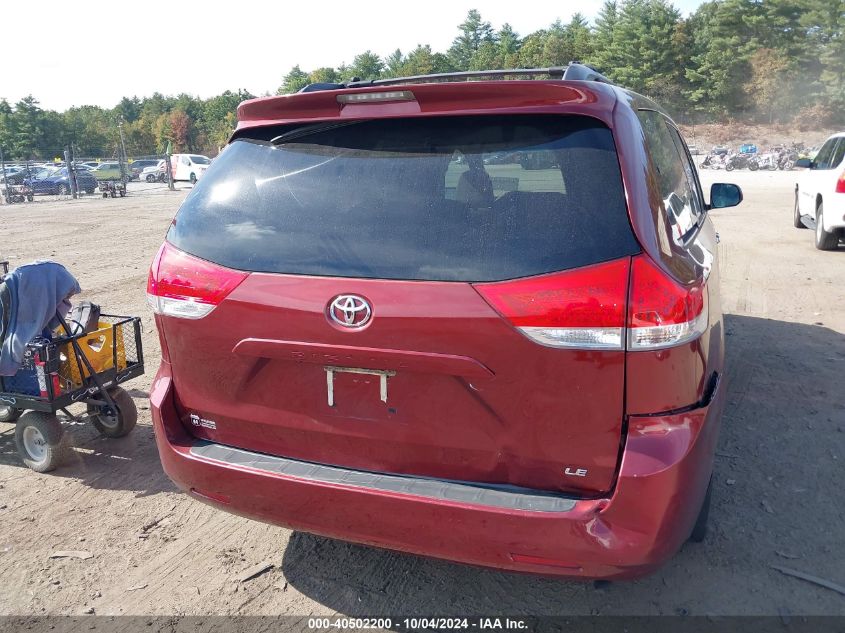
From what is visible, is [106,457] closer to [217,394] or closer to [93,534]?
[93,534]

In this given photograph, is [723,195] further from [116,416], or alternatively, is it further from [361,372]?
[116,416]

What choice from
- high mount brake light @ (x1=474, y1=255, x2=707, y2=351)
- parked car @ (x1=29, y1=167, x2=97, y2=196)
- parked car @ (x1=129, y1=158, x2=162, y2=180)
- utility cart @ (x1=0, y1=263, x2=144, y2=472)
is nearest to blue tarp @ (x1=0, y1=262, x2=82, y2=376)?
utility cart @ (x1=0, y1=263, x2=144, y2=472)

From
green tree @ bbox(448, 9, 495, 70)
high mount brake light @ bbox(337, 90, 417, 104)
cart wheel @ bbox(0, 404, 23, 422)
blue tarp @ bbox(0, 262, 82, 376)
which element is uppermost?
green tree @ bbox(448, 9, 495, 70)

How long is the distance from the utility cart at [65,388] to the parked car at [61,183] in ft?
104

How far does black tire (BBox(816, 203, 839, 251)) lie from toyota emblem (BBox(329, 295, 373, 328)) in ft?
35.5

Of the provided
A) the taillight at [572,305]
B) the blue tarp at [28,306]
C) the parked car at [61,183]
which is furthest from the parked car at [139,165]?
the taillight at [572,305]

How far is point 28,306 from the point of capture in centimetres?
420

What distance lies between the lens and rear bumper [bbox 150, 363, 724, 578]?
84.8 inches

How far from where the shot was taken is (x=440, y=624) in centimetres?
277

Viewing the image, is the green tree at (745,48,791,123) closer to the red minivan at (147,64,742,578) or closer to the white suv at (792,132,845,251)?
the white suv at (792,132,845,251)

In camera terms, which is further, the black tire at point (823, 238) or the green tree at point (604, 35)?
the green tree at point (604, 35)

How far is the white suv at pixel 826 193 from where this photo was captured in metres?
10.5

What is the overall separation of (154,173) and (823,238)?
4191cm

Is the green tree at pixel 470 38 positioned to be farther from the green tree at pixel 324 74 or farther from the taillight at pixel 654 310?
the taillight at pixel 654 310
